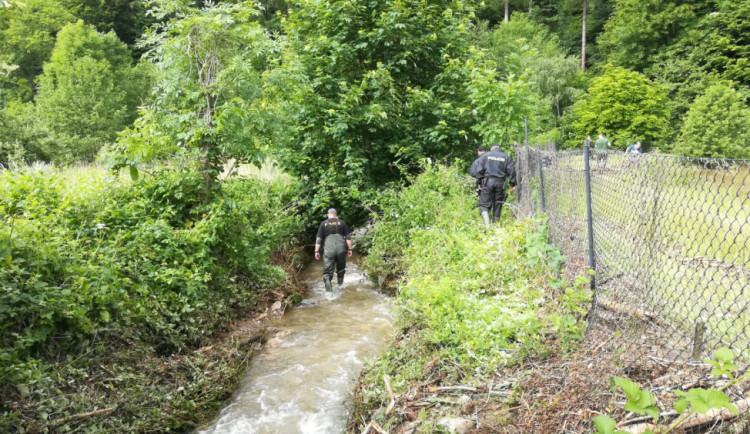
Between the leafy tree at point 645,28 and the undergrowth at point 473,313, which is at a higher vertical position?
the leafy tree at point 645,28

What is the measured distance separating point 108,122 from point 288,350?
25.1 metres

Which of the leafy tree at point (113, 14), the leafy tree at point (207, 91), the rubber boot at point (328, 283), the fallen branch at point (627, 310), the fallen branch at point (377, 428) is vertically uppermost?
the leafy tree at point (113, 14)

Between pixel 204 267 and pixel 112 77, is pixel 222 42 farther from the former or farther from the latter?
pixel 112 77

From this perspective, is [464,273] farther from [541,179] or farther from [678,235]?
[678,235]

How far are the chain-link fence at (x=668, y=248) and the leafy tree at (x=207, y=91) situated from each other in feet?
16.6

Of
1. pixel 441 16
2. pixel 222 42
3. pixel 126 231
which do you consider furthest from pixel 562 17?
pixel 126 231

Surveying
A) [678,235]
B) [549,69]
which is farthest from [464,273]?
[549,69]

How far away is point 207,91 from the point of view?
7152 mm

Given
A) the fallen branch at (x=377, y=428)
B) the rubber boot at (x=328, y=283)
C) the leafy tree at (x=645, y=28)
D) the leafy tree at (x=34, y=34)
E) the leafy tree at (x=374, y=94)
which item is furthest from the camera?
the leafy tree at (x=34, y=34)

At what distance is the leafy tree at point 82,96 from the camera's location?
24.3 meters

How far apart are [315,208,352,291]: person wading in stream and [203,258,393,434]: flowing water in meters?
0.52

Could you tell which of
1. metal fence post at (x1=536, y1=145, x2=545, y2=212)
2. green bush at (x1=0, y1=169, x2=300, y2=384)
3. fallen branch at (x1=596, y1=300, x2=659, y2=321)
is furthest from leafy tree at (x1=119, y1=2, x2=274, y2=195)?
fallen branch at (x1=596, y1=300, x2=659, y2=321)

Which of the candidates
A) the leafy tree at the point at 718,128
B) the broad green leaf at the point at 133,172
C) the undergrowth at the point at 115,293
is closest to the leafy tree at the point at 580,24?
the leafy tree at the point at 718,128

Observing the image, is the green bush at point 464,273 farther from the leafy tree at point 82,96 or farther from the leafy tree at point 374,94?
the leafy tree at point 82,96
